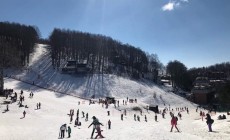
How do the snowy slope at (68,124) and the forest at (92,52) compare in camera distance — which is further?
the forest at (92,52)

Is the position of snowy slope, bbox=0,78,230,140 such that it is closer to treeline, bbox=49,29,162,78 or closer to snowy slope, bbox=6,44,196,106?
snowy slope, bbox=6,44,196,106

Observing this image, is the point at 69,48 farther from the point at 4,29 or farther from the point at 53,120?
the point at 53,120

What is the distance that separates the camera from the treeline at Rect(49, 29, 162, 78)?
112688 millimetres

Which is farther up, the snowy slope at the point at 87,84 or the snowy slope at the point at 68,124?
the snowy slope at the point at 87,84

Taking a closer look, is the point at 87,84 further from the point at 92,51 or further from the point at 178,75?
the point at 178,75

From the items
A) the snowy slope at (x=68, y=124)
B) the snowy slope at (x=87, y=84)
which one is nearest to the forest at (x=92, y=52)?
the snowy slope at (x=87, y=84)

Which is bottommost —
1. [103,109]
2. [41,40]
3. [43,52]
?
[103,109]

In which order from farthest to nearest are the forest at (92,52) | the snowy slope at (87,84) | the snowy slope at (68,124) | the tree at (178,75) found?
the tree at (178,75)
the forest at (92,52)
the snowy slope at (87,84)
the snowy slope at (68,124)

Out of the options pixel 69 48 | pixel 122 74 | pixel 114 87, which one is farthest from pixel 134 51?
pixel 114 87

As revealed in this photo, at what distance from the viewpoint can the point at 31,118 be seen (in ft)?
135

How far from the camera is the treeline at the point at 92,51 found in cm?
11269

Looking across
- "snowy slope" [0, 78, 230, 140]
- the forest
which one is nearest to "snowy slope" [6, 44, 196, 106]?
the forest

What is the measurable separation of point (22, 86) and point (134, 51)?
7165 cm

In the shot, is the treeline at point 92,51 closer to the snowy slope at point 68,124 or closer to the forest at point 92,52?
the forest at point 92,52
